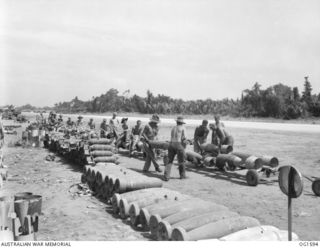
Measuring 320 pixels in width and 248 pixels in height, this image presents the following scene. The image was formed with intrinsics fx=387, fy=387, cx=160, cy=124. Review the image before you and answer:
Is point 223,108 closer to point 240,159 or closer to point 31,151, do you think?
point 31,151

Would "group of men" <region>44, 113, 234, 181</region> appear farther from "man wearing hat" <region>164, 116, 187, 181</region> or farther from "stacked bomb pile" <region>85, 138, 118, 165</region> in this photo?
"stacked bomb pile" <region>85, 138, 118, 165</region>

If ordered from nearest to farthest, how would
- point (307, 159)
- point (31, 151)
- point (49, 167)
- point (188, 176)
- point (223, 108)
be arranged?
1. point (188, 176)
2. point (49, 167)
3. point (307, 159)
4. point (31, 151)
5. point (223, 108)

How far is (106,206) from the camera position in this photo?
34.1 ft

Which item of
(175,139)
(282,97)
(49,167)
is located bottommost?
(49,167)

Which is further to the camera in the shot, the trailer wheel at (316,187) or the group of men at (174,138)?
the group of men at (174,138)

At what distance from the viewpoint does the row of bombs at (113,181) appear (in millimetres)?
10233

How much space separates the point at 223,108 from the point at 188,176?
61900 millimetres

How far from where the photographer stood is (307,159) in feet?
62.0

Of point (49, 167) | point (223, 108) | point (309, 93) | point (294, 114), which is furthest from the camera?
point (223, 108)

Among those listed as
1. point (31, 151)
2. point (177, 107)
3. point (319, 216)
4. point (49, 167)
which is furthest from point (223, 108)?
point (319, 216)

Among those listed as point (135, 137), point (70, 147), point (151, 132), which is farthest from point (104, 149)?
point (135, 137)

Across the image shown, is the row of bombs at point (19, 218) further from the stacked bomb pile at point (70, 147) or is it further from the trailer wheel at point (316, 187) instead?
the stacked bomb pile at point (70, 147)

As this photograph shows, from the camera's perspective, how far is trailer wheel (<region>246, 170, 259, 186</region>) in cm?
1276

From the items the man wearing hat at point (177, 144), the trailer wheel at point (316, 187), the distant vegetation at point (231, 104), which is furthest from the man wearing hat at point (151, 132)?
the distant vegetation at point (231, 104)
